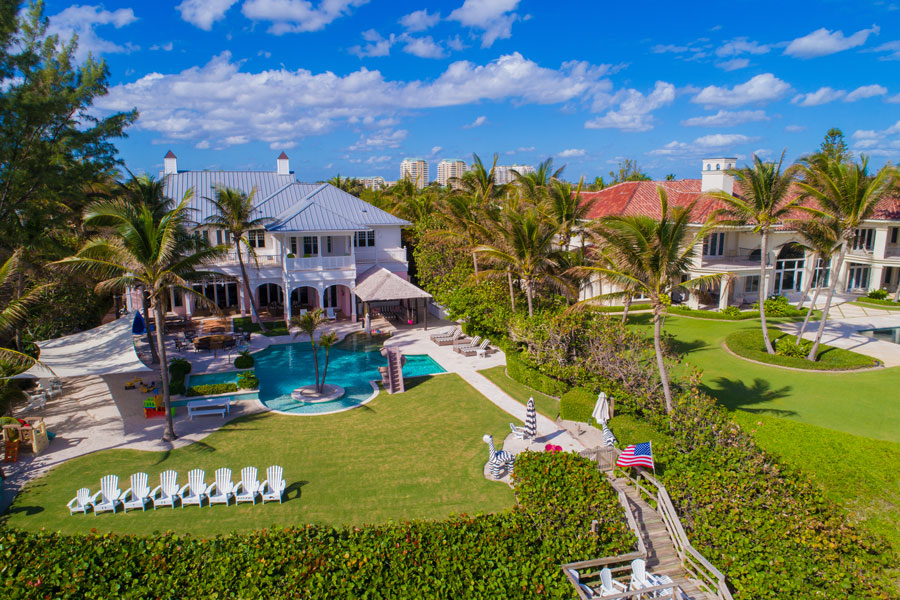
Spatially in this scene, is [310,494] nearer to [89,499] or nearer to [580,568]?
[89,499]

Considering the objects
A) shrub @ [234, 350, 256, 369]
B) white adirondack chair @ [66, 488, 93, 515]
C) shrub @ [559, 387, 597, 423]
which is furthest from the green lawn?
shrub @ [234, 350, 256, 369]

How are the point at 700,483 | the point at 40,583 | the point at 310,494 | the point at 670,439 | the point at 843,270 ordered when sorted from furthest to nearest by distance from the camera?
the point at 843,270, the point at 670,439, the point at 310,494, the point at 700,483, the point at 40,583

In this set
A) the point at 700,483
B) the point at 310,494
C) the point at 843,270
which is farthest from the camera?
the point at 843,270

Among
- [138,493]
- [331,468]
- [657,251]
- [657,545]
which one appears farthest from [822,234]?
[138,493]

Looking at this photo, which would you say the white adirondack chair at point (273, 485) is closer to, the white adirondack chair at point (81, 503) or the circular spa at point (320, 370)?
the white adirondack chair at point (81, 503)

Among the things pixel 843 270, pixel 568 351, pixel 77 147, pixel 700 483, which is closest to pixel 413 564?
pixel 700 483

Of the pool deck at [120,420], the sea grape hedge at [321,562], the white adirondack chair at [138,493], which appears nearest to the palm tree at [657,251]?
the pool deck at [120,420]

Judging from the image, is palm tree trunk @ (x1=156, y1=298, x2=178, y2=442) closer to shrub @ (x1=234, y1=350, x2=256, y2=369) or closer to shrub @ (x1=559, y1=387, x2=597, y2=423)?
shrub @ (x1=234, y1=350, x2=256, y2=369)

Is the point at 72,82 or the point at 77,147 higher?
the point at 72,82
